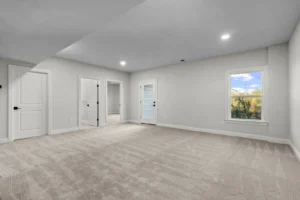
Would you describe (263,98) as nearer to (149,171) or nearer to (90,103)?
(149,171)

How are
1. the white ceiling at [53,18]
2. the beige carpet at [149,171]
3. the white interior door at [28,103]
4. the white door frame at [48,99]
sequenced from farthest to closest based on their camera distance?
the white interior door at [28,103] < the white door frame at [48,99] < the beige carpet at [149,171] < the white ceiling at [53,18]

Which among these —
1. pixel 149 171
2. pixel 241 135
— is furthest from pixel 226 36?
pixel 149 171

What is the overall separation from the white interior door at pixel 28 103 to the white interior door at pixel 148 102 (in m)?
3.87

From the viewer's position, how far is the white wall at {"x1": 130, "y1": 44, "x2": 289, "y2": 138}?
3.60 metres

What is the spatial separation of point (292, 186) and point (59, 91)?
599 cm

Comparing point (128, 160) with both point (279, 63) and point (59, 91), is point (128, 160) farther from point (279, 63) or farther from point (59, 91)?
point (279, 63)

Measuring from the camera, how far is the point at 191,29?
9.37 feet

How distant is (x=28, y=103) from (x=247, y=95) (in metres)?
6.71

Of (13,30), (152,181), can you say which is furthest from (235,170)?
(13,30)

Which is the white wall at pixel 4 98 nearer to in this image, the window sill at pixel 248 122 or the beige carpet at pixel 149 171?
the beige carpet at pixel 149 171

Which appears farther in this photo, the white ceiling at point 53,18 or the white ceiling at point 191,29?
the white ceiling at point 191,29

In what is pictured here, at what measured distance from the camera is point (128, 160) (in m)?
2.53

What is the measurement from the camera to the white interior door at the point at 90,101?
5914 mm

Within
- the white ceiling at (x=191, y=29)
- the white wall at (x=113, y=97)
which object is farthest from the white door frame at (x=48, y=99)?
the white wall at (x=113, y=97)
